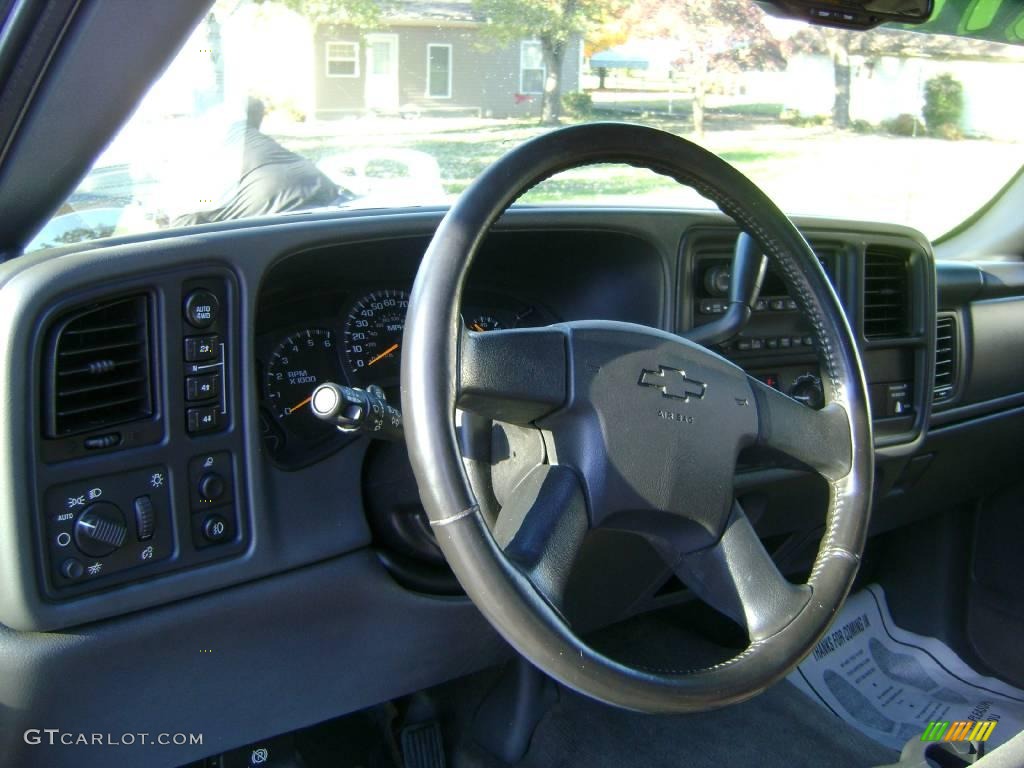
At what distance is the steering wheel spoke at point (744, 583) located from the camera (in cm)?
158

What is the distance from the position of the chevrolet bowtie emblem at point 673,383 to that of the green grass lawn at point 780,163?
0.40 metres

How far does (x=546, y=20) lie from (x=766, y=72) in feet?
2.30

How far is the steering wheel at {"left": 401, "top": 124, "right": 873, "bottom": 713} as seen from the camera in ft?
4.43

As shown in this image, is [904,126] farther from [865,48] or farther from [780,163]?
[780,163]

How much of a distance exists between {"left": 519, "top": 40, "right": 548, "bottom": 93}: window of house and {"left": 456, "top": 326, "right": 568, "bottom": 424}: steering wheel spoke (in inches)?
36.0

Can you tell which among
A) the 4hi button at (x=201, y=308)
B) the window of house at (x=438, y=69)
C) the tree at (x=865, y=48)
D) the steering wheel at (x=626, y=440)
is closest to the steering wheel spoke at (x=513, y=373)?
the steering wheel at (x=626, y=440)

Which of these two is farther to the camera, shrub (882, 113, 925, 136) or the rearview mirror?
shrub (882, 113, 925, 136)

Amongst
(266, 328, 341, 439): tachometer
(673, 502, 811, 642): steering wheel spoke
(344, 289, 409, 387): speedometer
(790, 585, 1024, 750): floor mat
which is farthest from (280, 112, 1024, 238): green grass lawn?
(790, 585, 1024, 750): floor mat

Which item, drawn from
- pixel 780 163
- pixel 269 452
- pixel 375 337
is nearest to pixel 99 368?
pixel 269 452

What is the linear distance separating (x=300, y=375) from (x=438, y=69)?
69cm

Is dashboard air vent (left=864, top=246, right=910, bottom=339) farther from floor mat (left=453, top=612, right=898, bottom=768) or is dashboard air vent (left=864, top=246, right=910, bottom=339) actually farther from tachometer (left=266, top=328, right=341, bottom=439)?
tachometer (left=266, top=328, right=341, bottom=439)

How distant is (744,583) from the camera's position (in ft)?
5.26

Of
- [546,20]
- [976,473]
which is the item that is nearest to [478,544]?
[546,20]

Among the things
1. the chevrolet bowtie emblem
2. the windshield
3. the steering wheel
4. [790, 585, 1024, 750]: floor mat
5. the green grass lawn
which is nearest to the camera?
the steering wheel
